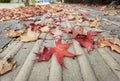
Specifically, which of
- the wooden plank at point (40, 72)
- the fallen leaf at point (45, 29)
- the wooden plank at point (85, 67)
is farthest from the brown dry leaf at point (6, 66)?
the fallen leaf at point (45, 29)

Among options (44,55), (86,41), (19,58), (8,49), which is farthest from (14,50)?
(86,41)

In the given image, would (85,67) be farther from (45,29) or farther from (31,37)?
(45,29)

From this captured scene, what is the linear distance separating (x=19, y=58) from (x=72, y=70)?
0.47m

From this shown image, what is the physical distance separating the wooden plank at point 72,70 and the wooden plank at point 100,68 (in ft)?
0.36

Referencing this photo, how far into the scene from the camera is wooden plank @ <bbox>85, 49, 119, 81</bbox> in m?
1.25

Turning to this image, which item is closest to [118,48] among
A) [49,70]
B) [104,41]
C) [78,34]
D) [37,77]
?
[104,41]

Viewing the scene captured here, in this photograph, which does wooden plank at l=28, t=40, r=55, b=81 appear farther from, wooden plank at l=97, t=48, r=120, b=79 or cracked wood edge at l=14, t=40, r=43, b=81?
wooden plank at l=97, t=48, r=120, b=79

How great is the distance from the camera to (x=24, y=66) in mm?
1444

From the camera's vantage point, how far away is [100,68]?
1.39 meters

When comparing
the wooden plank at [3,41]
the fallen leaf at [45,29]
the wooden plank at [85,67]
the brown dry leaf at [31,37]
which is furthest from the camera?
the fallen leaf at [45,29]

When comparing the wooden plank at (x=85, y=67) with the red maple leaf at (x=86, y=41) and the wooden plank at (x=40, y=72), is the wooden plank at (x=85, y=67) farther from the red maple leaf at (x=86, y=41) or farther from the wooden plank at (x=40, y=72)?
the wooden plank at (x=40, y=72)

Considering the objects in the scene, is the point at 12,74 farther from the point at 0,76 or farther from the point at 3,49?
the point at 3,49

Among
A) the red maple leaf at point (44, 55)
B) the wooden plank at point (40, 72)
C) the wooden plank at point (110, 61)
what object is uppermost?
the red maple leaf at point (44, 55)

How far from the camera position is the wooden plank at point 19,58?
1.30m
